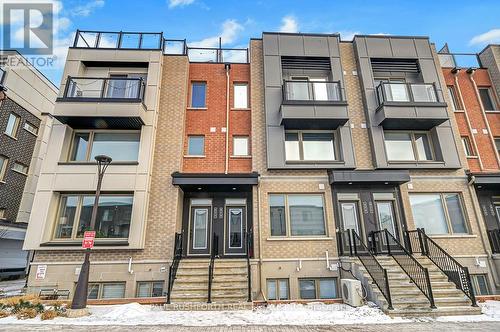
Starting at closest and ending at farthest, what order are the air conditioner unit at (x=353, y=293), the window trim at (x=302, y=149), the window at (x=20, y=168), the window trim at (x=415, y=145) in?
the air conditioner unit at (x=353, y=293) < the window trim at (x=302, y=149) < the window trim at (x=415, y=145) < the window at (x=20, y=168)

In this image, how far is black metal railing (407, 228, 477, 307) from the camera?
7496 millimetres

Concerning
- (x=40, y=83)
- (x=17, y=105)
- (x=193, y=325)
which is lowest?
(x=193, y=325)

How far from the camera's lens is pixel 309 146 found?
11.6 metres

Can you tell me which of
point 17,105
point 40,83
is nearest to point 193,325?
point 17,105

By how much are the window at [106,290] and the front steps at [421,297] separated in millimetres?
8402

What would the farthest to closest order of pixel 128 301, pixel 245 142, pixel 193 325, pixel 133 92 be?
1. pixel 245 142
2. pixel 133 92
3. pixel 128 301
4. pixel 193 325

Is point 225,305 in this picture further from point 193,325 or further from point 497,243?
point 497,243

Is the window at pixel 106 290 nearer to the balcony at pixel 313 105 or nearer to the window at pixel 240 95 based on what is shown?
the window at pixel 240 95

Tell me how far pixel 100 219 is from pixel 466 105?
692 inches

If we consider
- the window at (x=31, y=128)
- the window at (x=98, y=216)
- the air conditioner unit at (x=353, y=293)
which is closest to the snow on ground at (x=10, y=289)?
the window at (x=98, y=216)

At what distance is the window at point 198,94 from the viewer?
12.4 meters

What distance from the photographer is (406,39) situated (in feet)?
42.5

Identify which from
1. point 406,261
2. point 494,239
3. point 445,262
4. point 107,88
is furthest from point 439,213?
point 107,88

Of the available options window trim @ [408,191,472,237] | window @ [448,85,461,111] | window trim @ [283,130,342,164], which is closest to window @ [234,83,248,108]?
window trim @ [283,130,342,164]
